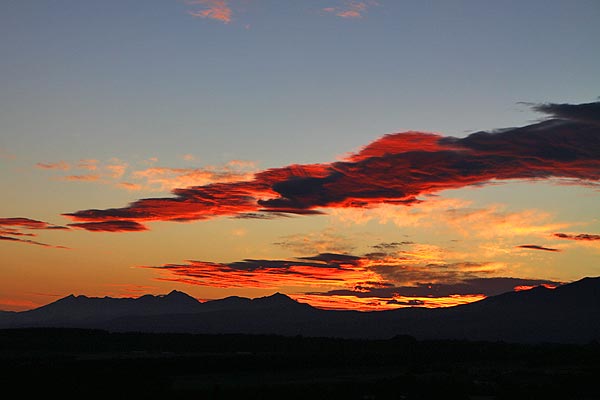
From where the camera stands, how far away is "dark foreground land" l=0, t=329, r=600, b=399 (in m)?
58.2

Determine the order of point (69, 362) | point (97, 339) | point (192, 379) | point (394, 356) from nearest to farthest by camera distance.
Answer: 1. point (192, 379)
2. point (69, 362)
3. point (394, 356)
4. point (97, 339)

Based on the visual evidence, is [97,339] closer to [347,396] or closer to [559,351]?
[559,351]

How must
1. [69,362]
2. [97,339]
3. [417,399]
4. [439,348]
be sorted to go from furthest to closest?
[97,339]
[439,348]
[69,362]
[417,399]

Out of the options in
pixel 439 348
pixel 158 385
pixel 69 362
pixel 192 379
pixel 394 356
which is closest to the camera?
pixel 158 385

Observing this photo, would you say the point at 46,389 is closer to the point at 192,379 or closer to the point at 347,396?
the point at 192,379

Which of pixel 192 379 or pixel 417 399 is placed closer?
pixel 417 399

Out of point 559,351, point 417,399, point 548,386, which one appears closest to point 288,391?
point 417,399

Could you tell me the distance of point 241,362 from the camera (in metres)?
93.4

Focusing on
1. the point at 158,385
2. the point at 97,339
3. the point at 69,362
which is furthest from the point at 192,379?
the point at 97,339

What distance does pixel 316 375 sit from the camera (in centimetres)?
7844

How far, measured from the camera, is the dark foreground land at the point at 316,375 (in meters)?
58.2

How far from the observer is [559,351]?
11469 centimetres

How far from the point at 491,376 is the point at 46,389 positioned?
44376 millimetres

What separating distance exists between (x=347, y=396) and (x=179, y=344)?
89.2 meters
